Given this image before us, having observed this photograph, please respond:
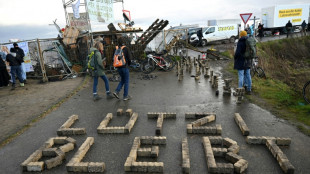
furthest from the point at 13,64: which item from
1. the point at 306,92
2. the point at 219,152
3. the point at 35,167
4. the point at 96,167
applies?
the point at 306,92

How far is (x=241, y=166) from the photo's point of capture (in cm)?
324

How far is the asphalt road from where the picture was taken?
11.8 feet

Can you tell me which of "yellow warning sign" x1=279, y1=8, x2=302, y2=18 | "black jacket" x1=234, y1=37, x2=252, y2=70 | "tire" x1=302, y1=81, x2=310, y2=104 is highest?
"yellow warning sign" x1=279, y1=8, x2=302, y2=18

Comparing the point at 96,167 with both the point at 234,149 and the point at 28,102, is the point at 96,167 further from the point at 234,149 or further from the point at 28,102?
the point at 28,102

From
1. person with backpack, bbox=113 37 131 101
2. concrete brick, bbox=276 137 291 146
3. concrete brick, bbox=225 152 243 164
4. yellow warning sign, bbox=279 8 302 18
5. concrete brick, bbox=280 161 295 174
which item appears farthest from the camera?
yellow warning sign, bbox=279 8 302 18

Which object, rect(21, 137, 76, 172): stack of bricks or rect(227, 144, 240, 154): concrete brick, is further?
rect(227, 144, 240, 154): concrete brick

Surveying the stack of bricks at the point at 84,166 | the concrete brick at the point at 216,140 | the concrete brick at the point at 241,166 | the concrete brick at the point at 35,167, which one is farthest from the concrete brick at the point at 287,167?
the concrete brick at the point at 35,167

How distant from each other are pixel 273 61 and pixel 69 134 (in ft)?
40.7

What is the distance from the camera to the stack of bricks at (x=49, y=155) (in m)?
3.54

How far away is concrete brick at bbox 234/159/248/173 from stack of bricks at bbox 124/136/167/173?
1140mm

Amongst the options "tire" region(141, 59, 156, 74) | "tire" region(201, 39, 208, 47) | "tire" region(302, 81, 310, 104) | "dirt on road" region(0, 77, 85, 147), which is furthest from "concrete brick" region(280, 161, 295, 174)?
"tire" region(201, 39, 208, 47)

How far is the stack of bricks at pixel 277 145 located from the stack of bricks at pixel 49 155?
347 cm

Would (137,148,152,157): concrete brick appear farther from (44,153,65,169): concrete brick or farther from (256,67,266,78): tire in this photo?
(256,67,266,78): tire

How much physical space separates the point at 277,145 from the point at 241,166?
122 cm
